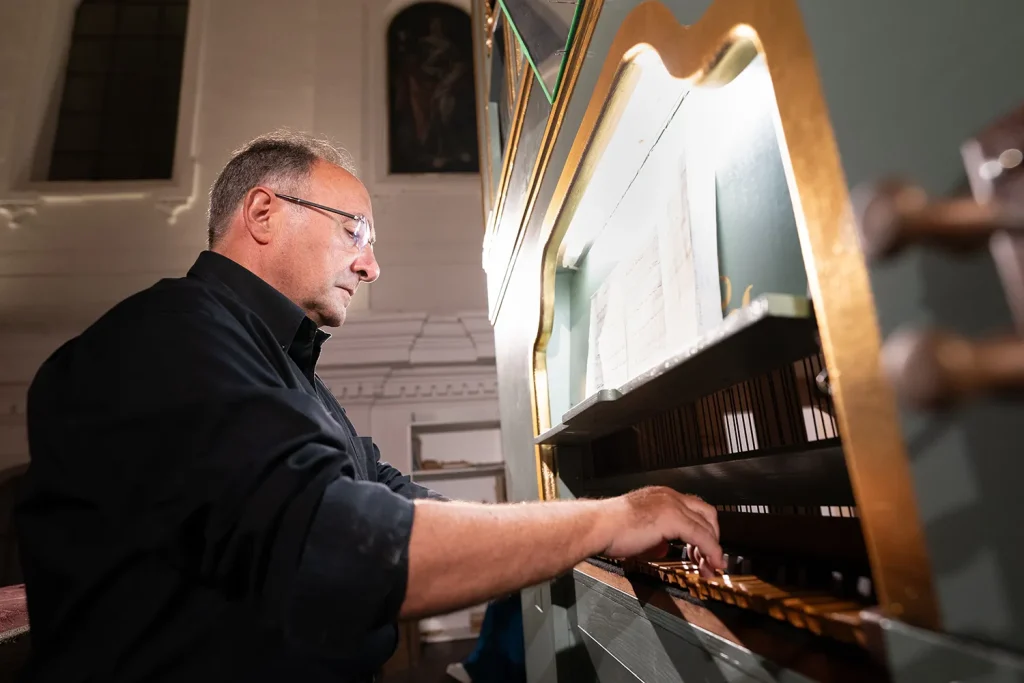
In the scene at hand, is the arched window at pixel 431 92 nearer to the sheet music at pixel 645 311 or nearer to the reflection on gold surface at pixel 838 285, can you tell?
the sheet music at pixel 645 311

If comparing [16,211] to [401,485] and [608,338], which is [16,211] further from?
[608,338]

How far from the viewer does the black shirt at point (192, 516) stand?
2.33ft

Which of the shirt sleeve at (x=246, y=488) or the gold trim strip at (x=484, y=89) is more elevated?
the gold trim strip at (x=484, y=89)

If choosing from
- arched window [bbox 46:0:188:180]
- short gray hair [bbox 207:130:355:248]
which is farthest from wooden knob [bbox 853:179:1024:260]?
arched window [bbox 46:0:188:180]

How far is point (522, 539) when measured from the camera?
773 millimetres

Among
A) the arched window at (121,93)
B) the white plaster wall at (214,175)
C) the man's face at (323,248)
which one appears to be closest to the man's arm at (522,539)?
the man's face at (323,248)

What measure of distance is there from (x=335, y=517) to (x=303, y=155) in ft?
4.26

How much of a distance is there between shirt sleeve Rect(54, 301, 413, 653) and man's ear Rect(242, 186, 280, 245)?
2.34 feet

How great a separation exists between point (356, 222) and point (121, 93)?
7.49m

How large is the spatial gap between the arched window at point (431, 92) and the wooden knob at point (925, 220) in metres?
7.07

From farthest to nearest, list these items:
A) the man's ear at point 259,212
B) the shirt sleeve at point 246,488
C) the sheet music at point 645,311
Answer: the man's ear at point 259,212
the sheet music at point 645,311
the shirt sleeve at point 246,488

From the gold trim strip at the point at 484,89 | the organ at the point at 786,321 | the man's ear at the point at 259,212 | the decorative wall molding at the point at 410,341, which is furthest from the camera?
the decorative wall molding at the point at 410,341

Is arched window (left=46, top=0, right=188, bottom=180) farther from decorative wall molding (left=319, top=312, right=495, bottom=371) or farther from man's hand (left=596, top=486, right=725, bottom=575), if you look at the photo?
man's hand (left=596, top=486, right=725, bottom=575)

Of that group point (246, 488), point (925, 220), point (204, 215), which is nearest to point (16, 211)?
point (204, 215)
